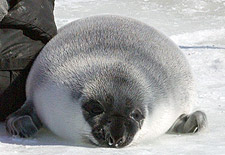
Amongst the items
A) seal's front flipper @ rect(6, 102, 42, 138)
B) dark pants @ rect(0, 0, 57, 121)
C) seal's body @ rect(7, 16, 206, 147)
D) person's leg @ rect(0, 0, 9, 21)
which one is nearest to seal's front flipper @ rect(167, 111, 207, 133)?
seal's body @ rect(7, 16, 206, 147)

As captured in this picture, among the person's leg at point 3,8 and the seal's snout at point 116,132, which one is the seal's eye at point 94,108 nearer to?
the seal's snout at point 116,132

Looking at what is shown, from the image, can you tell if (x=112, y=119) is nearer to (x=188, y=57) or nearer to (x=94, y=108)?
(x=94, y=108)

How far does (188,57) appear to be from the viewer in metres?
5.88

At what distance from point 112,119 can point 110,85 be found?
19 centimetres

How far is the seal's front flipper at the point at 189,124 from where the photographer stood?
349cm

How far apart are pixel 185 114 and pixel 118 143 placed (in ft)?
2.44

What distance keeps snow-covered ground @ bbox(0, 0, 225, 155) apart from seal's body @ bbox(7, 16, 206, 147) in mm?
111

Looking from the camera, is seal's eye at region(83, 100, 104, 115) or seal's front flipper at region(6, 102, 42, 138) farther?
seal's front flipper at region(6, 102, 42, 138)

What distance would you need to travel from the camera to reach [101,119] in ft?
9.82

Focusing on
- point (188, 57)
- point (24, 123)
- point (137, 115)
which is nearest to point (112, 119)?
point (137, 115)

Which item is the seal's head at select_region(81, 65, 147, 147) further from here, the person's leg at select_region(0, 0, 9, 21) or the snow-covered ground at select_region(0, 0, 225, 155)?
the person's leg at select_region(0, 0, 9, 21)

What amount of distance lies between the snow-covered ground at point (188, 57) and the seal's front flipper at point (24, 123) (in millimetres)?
56

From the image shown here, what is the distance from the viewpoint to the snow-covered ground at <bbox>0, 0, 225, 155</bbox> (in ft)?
9.81

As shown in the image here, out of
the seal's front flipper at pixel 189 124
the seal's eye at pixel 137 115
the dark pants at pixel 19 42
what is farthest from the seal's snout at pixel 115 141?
the dark pants at pixel 19 42
